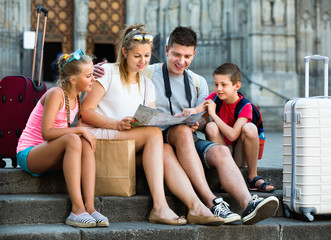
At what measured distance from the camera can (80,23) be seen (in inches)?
609

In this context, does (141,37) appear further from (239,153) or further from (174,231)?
(174,231)

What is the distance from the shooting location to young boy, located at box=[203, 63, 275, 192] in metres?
4.50

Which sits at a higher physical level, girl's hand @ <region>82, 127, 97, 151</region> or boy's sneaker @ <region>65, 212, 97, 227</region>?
girl's hand @ <region>82, 127, 97, 151</region>

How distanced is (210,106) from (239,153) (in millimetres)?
460

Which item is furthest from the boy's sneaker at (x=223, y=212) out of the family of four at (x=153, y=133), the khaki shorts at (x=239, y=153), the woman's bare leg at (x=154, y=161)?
the khaki shorts at (x=239, y=153)

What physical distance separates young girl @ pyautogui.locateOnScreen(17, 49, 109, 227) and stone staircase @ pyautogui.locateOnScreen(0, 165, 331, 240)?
0.12 meters

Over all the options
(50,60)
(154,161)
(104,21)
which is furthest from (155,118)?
(50,60)

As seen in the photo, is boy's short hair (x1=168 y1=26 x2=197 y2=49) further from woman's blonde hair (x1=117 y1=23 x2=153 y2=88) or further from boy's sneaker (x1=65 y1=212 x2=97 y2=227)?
boy's sneaker (x1=65 y1=212 x2=97 y2=227)

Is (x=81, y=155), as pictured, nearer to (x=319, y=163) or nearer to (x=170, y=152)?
(x=170, y=152)

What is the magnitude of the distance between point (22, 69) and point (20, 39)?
0.75m

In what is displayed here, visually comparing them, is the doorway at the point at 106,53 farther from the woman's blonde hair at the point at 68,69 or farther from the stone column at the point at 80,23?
the woman's blonde hair at the point at 68,69

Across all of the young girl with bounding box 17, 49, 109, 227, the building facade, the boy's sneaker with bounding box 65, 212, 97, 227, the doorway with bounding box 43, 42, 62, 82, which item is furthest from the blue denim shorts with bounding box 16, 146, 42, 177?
the doorway with bounding box 43, 42, 62, 82

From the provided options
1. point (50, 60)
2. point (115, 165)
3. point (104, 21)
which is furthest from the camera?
point (50, 60)

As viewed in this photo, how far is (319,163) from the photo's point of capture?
4.20 m
